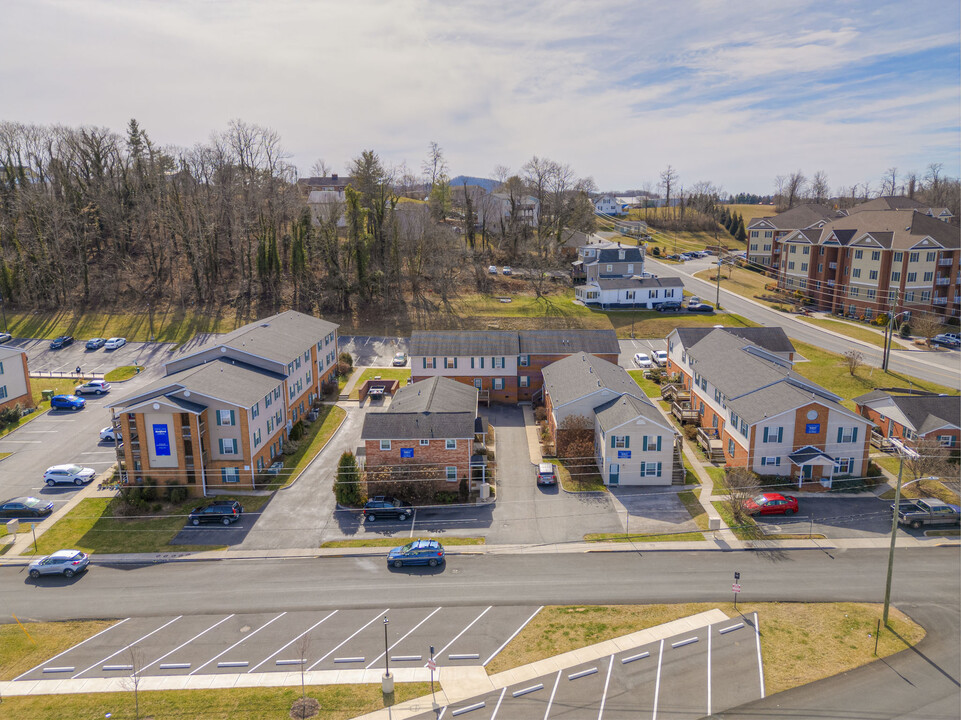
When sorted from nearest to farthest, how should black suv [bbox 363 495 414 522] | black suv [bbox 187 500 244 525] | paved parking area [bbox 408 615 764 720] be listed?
paved parking area [bbox 408 615 764 720] < black suv [bbox 187 500 244 525] < black suv [bbox 363 495 414 522]

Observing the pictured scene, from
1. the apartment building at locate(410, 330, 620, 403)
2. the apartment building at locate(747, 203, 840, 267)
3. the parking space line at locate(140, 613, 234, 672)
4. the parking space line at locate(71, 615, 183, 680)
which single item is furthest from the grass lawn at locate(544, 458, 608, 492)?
the apartment building at locate(747, 203, 840, 267)

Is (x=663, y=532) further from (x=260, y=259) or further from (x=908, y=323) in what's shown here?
(x=260, y=259)

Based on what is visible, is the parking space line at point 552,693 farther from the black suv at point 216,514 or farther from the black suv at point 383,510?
the black suv at point 216,514

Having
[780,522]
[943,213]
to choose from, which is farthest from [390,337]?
[943,213]

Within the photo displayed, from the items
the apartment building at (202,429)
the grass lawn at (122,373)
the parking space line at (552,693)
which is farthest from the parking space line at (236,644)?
the grass lawn at (122,373)

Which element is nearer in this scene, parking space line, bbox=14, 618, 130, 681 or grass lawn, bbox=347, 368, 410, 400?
parking space line, bbox=14, 618, 130, 681

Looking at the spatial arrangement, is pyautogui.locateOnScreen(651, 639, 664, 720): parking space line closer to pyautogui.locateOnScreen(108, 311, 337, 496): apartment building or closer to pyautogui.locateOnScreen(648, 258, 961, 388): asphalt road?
pyautogui.locateOnScreen(108, 311, 337, 496): apartment building

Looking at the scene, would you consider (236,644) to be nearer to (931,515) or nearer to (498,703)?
(498,703)
